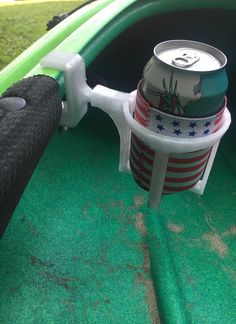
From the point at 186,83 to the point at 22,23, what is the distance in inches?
83.8

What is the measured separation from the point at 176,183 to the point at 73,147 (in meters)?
0.55

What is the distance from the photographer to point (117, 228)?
3.53 feet

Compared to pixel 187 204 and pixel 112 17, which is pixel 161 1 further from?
pixel 187 204

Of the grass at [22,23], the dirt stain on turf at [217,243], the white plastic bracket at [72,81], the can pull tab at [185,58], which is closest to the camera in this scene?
the can pull tab at [185,58]

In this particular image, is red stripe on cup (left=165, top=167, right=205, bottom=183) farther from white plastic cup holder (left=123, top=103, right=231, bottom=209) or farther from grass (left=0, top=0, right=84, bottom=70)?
grass (left=0, top=0, right=84, bottom=70)

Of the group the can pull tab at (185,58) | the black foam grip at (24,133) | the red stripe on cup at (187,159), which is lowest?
the red stripe on cup at (187,159)

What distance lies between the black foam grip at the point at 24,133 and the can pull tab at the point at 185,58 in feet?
0.76

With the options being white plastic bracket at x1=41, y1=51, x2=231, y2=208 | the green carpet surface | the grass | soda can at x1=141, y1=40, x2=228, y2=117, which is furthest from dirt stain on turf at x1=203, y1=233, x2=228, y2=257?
the grass

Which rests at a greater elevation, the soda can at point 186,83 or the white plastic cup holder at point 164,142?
the soda can at point 186,83

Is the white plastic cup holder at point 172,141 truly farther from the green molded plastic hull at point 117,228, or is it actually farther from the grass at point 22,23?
the grass at point 22,23

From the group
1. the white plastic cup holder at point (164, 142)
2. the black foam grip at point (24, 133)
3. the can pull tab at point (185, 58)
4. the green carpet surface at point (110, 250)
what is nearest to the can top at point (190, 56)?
the can pull tab at point (185, 58)

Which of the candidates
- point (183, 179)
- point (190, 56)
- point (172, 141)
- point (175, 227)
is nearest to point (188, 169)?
point (183, 179)

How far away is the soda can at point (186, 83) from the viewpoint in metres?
0.63

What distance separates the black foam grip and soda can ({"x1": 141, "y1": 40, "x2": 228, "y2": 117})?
0.59 ft
